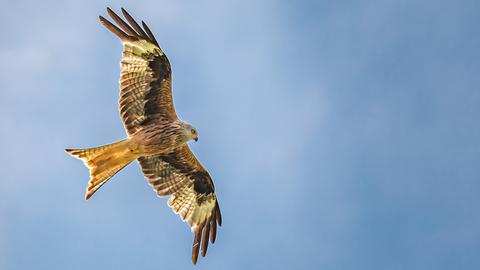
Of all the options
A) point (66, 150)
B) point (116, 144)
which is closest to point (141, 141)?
point (116, 144)

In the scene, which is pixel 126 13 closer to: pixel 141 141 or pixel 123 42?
pixel 123 42

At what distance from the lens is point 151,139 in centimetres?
1435

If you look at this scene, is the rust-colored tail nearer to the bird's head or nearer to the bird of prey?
the bird of prey

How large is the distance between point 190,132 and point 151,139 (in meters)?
0.74

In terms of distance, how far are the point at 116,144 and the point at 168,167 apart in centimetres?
168

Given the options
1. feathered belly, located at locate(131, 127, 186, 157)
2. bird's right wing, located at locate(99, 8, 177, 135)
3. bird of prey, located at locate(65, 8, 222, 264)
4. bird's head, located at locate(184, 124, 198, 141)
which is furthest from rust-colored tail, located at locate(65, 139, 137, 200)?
bird's head, located at locate(184, 124, 198, 141)

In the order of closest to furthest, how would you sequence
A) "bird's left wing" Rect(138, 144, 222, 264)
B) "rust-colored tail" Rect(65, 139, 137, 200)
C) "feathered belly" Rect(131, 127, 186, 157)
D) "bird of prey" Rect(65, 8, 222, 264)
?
"rust-colored tail" Rect(65, 139, 137, 200)
"bird of prey" Rect(65, 8, 222, 264)
"feathered belly" Rect(131, 127, 186, 157)
"bird's left wing" Rect(138, 144, 222, 264)

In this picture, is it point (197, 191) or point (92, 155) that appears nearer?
point (92, 155)

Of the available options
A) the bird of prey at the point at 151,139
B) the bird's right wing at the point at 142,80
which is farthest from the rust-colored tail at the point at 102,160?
the bird's right wing at the point at 142,80

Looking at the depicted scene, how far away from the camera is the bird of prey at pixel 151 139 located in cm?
1394

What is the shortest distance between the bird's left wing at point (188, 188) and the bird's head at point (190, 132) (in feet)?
2.08

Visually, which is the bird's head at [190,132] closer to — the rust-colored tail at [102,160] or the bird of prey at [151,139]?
the bird of prey at [151,139]

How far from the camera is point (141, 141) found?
14289 millimetres

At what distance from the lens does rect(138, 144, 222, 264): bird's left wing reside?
1527cm
